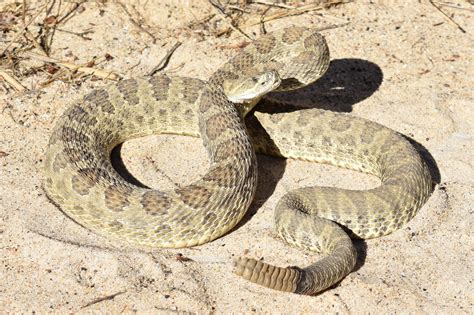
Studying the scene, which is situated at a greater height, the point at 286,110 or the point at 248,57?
the point at 248,57

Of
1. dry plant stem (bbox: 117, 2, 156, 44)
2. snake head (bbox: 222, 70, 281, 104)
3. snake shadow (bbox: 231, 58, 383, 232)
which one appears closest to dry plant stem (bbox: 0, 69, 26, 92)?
dry plant stem (bbox: 117, 2, 156, 44)

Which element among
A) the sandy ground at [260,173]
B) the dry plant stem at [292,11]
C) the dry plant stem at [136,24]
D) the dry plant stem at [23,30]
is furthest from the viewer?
the dry plant stem at [292,11]

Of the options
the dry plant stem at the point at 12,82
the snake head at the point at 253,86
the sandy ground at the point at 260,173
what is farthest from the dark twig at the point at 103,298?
the dry plant stem at the point at 12,82

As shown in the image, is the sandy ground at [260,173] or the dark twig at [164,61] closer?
the sandy ground at [260,173]

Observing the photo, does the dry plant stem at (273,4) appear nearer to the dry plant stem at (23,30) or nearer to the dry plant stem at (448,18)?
the dry plant stem at (448,18)

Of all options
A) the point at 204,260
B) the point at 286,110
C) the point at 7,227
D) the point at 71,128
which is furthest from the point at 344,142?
the point at 7,227

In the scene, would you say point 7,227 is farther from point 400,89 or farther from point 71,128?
point 400,89

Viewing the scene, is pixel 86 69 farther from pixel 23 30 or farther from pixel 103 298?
pixel 103 298
